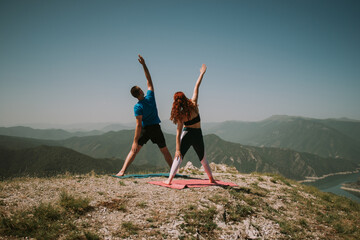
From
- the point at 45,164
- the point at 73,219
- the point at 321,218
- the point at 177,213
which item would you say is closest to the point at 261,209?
the point at 321,218

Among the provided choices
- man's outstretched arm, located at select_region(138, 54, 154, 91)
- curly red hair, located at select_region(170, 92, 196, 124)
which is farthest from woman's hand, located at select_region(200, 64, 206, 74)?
man's outstretched arm, located at select_region(138, 54, 154, 91)

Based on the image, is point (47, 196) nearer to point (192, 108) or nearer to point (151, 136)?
point (151, 136)

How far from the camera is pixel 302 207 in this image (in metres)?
6.82

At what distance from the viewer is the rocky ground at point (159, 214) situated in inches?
156

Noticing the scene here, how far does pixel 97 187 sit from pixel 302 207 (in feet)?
23.3

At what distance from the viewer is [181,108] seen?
20.0 ft

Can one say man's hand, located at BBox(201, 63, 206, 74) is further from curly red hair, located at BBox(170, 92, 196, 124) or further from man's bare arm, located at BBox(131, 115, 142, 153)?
man's bare arm, located at BBox(131, 115, 142, 153)

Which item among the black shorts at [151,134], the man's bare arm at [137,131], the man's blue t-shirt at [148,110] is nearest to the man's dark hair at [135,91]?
the man's blue t-shirt at [148,110]

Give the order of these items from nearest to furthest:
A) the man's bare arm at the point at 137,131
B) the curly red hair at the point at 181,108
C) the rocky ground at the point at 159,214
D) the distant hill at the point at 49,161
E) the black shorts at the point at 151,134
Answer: the rocky ground at the point at 159,214, the curly red hair at the point at 181,108, the man's bare arm at the point at 137,131, the black shorts at the point at 151,134, the distant hill at the point at 49,161

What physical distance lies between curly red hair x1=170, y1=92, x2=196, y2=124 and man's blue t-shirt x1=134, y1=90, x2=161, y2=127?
1.79m

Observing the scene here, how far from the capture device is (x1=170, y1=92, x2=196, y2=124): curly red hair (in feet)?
19.9

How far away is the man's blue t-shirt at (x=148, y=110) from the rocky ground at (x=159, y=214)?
240cm

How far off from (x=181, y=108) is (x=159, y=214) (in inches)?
120

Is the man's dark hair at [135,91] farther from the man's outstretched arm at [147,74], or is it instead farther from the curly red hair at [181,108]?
the curly red hair at [181,108]
